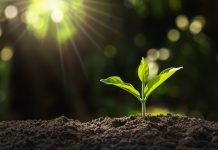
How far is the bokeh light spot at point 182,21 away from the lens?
4970 millimetres

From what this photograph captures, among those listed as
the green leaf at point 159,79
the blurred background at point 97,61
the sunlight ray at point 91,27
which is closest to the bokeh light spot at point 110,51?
the blurred background at point 97,61

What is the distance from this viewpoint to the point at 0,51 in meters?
4.77

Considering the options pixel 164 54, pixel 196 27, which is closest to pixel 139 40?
pixel 164 54

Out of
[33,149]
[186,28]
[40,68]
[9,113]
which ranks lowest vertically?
[33,149]

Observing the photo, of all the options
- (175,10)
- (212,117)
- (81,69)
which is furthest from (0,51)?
(212,117)

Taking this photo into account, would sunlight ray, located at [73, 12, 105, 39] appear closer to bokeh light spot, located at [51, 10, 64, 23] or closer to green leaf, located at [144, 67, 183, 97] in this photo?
bokeh light spot, located at [51, 10, 64, 23]

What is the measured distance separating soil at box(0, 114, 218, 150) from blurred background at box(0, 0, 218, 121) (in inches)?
112

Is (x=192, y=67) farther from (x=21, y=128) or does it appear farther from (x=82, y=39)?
(x=21, y=128)

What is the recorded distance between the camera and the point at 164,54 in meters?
4.77

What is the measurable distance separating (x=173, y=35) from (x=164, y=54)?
29 cm

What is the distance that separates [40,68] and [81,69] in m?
0.38

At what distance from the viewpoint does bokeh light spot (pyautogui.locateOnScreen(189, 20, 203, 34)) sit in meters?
4.93

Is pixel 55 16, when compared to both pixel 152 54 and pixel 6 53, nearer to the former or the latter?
pixel 6 53

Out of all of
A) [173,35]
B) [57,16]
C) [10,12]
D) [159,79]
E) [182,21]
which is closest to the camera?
[159,79]
